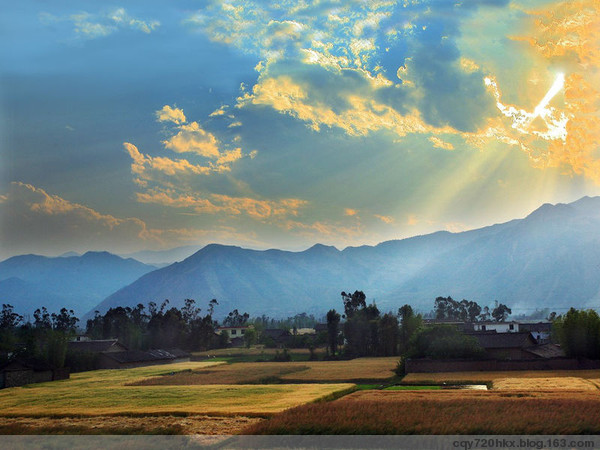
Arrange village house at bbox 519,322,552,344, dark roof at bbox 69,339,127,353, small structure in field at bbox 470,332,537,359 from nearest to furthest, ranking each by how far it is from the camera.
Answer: small structure in field at bbox 470,332,537,359, dark roof at bbox 69,339,127,353, village house at bbox 519,322,552,344

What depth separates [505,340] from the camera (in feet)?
266

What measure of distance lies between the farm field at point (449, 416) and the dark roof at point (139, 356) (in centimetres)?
6518

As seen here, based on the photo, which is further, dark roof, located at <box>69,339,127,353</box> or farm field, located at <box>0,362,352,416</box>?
dark roof, located at <box>69,339,127,353</box>

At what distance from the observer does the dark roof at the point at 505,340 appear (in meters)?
79.4

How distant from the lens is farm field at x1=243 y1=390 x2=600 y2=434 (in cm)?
3023

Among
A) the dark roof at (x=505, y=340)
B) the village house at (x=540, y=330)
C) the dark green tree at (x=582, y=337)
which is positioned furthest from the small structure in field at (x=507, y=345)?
the village house at (x=540, y=330)

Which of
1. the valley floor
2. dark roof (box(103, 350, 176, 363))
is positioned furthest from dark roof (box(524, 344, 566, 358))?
dark roof (box(103, 350, 176, 363))

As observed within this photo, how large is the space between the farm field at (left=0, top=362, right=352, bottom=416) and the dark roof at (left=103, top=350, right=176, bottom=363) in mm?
29470

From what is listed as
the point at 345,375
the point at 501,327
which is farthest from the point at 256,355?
the point at 501,327

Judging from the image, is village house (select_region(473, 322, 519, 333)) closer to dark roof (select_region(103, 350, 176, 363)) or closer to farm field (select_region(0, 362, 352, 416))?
dark roof (select_region(103, 350, 176, 363))

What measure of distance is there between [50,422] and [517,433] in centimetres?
3078

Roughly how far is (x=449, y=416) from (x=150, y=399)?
27716mm

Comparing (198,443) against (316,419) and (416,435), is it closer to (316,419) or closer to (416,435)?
(316,419)

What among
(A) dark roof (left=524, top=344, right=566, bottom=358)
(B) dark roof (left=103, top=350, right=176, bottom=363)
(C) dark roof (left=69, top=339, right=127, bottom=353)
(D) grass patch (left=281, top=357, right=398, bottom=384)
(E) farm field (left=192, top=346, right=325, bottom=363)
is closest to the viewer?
(D) grass patch (left=281, top=357, right=398, bottom=384)
